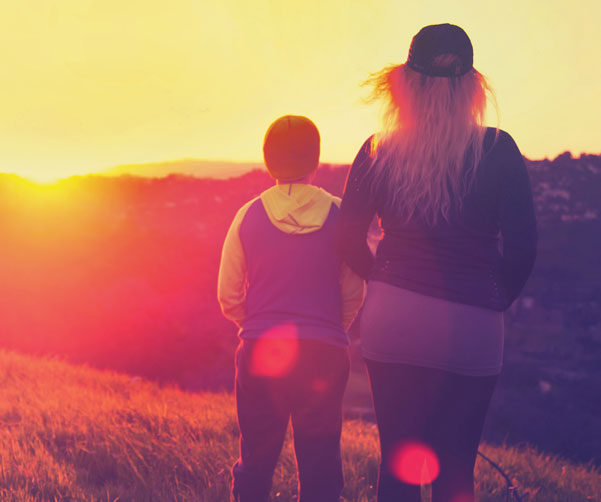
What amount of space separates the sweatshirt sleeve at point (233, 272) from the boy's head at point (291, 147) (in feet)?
0.62

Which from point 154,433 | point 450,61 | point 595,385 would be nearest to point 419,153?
point 450,61

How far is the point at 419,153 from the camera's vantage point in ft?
6.36

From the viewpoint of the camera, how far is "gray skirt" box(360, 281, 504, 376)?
6.15 ft

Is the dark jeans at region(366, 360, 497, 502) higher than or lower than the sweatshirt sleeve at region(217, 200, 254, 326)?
lower

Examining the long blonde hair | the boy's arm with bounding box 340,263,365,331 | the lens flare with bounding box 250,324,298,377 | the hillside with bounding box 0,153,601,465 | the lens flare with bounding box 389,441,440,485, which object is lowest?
the hillside with bounding box 0,153,601,465

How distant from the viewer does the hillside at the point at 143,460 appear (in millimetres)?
3121

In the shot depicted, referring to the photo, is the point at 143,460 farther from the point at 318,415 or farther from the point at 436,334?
the point at 436,334

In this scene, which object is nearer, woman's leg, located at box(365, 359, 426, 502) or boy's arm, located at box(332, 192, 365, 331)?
woman's leg, located at box(365, 359, 426, 502)

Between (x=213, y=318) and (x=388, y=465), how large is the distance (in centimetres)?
2488

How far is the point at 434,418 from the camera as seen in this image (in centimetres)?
196

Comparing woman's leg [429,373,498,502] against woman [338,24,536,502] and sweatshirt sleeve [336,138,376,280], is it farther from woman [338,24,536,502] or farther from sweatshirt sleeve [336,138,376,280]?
sweatshirt sleeve [336,138,376,280]

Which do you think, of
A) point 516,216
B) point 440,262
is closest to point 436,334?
point 440,262

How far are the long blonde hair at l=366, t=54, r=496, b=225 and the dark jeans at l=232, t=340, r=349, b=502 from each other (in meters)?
0.65

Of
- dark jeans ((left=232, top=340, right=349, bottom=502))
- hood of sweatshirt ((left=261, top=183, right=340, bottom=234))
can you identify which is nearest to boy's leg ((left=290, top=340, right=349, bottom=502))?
dark jeans ((left=232, top=340, right=349, bottom=502))
